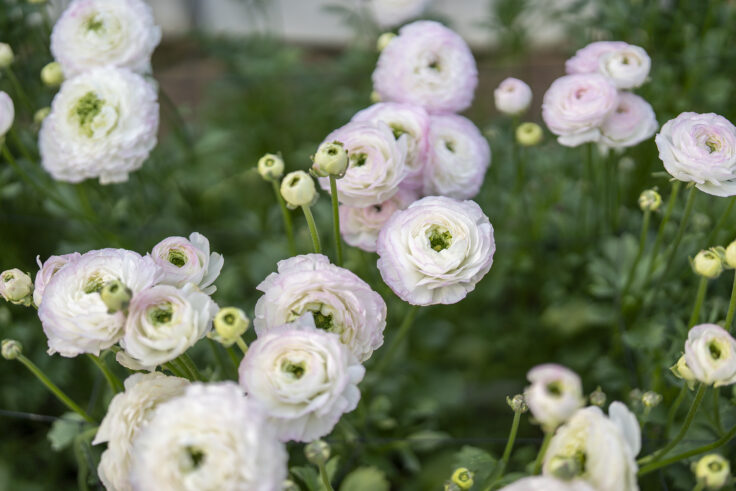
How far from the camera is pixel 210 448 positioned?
410 mm

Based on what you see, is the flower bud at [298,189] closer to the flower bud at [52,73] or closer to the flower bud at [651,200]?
the flower bud at [651,200]

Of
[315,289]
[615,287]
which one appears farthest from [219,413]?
[615,287]

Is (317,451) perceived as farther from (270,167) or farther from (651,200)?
(651,200)

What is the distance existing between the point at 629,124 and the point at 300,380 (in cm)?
52

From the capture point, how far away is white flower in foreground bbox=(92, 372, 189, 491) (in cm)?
52

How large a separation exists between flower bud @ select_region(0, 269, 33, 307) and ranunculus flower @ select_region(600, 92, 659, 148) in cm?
65

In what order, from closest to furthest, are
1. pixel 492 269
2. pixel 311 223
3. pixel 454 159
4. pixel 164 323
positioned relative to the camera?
pixel 164 323 < pixel 311 223 < pixel 454 159 < pixel 492 269

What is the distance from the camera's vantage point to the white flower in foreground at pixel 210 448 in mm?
409

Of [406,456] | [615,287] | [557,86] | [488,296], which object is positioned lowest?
[406,456]

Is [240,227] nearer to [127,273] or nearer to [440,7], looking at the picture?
[127,273]

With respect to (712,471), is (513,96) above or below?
above

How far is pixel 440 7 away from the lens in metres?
2.17

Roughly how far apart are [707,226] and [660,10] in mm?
555

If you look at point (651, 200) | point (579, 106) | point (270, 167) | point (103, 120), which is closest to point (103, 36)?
point (103, 120)
